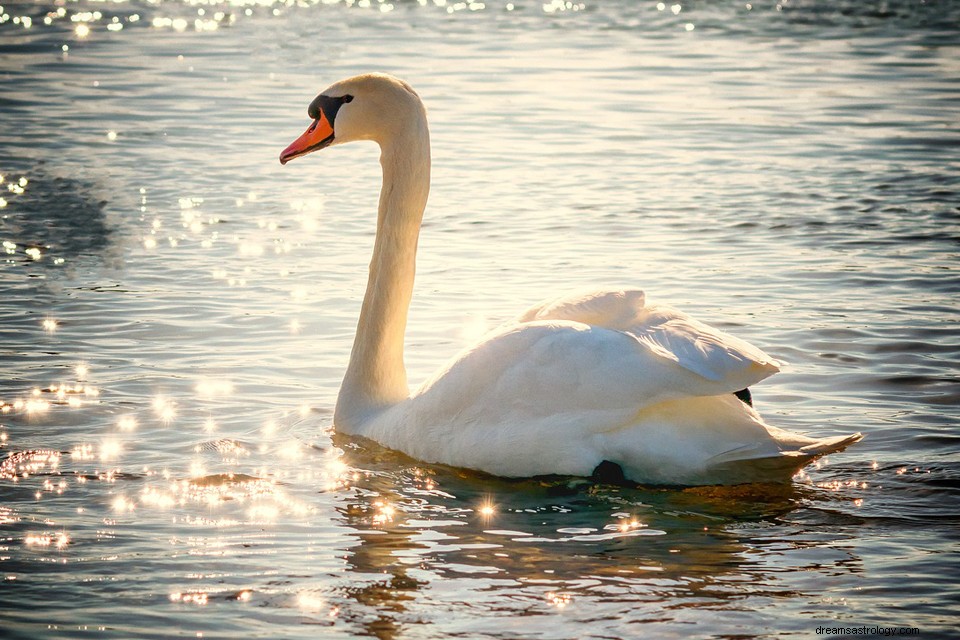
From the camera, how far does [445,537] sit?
19.6 feet

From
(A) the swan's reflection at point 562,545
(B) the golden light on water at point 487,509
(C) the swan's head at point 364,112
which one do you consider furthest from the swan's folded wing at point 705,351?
(C) the swan's head at point 364,112

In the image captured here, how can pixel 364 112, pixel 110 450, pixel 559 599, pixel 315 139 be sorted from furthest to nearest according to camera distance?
pixel 315 139
pixel 364 112
pixel 110 450
pixel 559 599

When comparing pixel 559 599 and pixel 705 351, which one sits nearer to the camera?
pixel 559 599

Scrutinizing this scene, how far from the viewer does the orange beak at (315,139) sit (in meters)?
7.67

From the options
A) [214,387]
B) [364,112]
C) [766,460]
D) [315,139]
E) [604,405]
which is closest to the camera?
[766,460]

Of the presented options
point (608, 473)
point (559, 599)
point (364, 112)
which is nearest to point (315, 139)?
point (364, 112)

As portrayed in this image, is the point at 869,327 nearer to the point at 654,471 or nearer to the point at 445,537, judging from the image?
the point at 654,471

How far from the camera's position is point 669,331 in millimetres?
6367

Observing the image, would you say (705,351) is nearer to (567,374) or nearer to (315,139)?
(567,374)

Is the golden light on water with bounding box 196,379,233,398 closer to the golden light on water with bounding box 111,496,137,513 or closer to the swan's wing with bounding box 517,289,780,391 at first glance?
the golden light on water with bounding box 111,496,137,513

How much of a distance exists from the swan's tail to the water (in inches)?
9.1

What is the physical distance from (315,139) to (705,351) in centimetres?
275

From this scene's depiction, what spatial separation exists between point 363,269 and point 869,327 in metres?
3.91

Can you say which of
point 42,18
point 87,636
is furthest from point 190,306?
point 42,18
